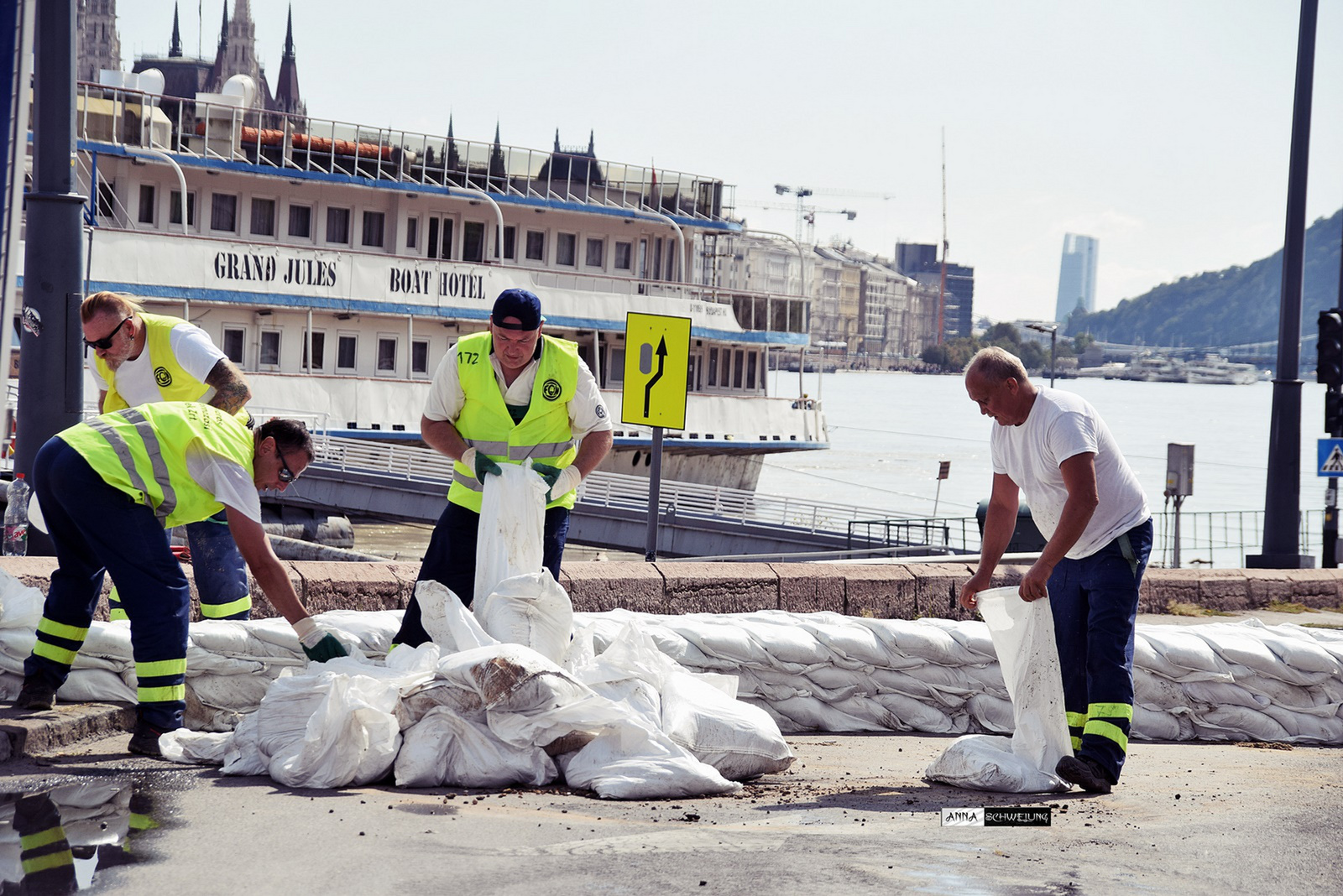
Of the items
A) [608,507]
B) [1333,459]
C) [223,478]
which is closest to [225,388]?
[223,478]

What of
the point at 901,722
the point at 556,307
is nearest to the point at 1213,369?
the point at 556,307

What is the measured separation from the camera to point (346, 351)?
27312mm

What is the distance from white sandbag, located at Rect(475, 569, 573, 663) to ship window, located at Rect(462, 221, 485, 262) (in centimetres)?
2514

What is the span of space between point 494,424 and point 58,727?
168 cm

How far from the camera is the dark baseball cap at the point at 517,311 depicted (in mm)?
4816

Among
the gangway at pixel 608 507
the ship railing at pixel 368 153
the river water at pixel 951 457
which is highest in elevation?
the ship railing at pixel 368 153

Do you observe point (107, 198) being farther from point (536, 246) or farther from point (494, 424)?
point (494, 424)

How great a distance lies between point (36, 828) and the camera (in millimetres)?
3469

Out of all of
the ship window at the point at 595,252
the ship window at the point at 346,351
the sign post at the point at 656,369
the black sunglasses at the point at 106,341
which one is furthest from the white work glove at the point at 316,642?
the ship window at the point at 595,252

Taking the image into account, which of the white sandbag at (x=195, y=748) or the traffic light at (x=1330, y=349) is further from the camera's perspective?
the traffic light at (x=1330, y=349)

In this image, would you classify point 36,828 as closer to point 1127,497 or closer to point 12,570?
point 12,570

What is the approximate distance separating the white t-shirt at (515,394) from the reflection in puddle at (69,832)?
5.38 ft

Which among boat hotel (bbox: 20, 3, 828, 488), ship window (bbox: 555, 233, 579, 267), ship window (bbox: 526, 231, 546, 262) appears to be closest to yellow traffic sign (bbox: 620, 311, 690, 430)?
boat hotel (bbox: 20, 3, 828, 488)

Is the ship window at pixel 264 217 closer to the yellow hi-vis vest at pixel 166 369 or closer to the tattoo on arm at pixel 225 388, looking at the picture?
the yellow hi-vis vest at pixel 166 369
